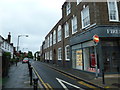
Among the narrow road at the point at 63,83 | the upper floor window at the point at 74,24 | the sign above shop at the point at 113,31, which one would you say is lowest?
the narrow road at the point at 63,83

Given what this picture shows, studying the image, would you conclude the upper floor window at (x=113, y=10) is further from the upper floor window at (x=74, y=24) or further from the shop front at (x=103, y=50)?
the upper floor window at (x=74, y=24)

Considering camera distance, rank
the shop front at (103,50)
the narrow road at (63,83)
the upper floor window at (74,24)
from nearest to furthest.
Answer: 1. the narrow road at (63,83)
2. the shop front at (103,50)
3. the upper floor window at (74,24)

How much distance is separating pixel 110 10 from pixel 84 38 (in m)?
3.95

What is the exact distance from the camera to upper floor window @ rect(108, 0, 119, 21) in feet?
36.3

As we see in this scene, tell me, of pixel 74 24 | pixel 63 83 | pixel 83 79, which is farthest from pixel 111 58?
pixel 74 24

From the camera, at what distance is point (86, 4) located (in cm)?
1270

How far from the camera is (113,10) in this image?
36.9ft

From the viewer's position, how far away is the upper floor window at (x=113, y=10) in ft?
36.3

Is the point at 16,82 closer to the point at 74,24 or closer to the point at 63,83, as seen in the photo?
the point at 63,83

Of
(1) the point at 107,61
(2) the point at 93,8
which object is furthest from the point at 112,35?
(2) the point at 93,8

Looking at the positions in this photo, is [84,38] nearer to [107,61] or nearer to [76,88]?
[107,61]

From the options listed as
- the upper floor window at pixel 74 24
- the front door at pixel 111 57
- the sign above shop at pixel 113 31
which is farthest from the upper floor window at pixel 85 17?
the front door at pixel 111 57

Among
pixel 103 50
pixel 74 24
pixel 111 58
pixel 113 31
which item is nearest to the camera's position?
pixel 113 31

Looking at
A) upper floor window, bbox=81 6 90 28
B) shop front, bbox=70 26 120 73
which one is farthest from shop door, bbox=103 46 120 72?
upper floor window, bbox=81 6 90 28
